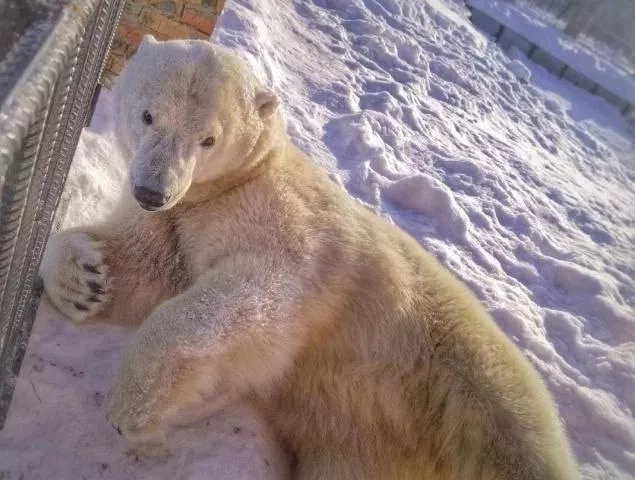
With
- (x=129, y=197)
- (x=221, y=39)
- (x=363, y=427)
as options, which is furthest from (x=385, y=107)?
(x=363, y=427)

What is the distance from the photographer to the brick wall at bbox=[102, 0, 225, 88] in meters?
3.80

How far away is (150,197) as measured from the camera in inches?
74.6

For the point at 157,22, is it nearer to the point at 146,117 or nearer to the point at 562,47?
the point at 146,117

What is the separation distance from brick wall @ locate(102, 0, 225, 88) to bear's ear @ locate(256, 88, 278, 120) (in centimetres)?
189

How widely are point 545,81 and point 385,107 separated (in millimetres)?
8210

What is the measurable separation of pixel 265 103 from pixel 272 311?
0.95 meters

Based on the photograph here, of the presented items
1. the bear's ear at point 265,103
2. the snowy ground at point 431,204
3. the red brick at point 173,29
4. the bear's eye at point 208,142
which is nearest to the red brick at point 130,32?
the red brick at point 173,29

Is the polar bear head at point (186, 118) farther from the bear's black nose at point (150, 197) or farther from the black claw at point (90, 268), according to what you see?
the black claw at point (90, 268)

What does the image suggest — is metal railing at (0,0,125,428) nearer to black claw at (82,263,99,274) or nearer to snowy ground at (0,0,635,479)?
snowy ground at (0,0,635,479)

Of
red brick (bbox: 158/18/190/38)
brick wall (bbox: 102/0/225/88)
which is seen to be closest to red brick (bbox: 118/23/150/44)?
brick wall (bbox: 102/0/225/88)

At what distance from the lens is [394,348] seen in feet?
6.91

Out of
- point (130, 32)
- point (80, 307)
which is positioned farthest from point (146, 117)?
point (130, 32)

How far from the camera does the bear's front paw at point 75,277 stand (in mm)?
2205

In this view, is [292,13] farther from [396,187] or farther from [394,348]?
[394,348]
